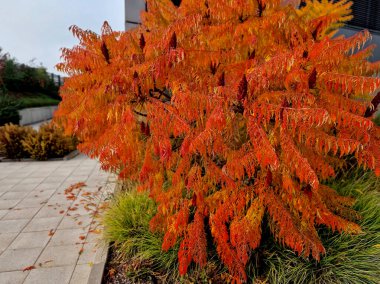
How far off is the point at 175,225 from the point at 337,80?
1.94 metres

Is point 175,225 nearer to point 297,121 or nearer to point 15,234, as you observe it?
point 297,121

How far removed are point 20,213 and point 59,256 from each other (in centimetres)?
177

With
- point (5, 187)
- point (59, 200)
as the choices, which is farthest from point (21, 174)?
point (59, 200)

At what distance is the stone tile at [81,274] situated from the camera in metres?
2.85

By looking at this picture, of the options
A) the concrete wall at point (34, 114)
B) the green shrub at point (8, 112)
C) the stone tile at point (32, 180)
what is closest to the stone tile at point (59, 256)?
the stone tile at point (32, 180)

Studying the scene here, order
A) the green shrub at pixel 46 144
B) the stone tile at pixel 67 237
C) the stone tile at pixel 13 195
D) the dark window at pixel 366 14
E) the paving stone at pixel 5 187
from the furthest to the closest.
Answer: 1. the dark window at pixel 366 14
2. the green shrub at pixel 46 144
3. the paving stone at pixel 5 187
4. the stone tile at pixel 13 195
5. the stone tile at pixel 67 237

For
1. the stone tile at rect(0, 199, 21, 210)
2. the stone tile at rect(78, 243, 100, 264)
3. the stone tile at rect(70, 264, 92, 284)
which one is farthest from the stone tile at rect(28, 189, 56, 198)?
the stone tile at rect(70, 264, 92, 284)

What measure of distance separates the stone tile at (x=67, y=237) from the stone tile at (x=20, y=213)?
92 cm

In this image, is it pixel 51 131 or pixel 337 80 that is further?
pixel 51 131

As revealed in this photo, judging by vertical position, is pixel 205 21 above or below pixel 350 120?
above

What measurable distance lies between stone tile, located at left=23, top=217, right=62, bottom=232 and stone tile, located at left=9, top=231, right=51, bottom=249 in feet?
0.37

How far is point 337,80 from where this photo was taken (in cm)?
213

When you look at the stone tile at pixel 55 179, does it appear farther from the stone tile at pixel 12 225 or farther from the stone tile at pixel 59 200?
the stone tile at pixel 12 225

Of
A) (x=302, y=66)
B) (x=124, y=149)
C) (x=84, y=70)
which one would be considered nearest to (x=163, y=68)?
(x=124, y=149)
